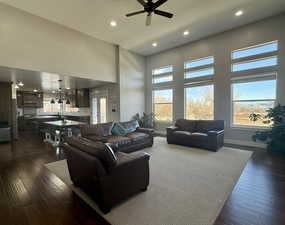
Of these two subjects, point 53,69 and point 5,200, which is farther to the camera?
point 53,69

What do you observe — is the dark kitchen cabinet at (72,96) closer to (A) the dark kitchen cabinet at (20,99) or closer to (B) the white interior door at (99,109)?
(B) the white interior door at (99,109)

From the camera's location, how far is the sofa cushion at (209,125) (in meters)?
5.00

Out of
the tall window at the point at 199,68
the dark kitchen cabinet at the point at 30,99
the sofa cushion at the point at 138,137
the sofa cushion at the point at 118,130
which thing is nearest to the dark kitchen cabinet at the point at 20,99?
the dark kitchen cabinet at the point at 30,99

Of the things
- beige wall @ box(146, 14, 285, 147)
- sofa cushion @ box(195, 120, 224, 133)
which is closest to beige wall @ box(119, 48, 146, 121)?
beige wall @ box(146, 14, 285, 147)

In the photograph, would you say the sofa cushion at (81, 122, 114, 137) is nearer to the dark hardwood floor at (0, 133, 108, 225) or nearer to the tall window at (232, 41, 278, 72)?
the dark hardwood floor at (0, 133, 108, 225)

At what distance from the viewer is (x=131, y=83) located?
7250mm

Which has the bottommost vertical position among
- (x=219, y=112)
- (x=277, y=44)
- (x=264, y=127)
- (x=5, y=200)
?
(x=5, y=200)

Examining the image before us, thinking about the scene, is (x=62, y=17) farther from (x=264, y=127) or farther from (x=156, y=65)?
(x=264, y=127)

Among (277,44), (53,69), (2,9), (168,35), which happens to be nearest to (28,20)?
(2,9)

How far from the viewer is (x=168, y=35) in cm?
566

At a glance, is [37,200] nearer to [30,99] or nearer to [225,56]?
[225,56]

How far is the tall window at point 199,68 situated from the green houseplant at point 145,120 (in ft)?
8.69

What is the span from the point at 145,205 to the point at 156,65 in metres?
6.74

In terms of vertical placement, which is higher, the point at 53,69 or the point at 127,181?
the point at 53,69
